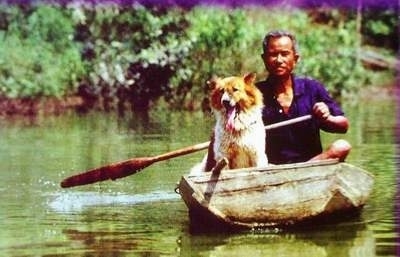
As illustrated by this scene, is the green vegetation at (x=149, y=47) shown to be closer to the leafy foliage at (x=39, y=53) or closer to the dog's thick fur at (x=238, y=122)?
the leafy foliage at (x=39, y=53)

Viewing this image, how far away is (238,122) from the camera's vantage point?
306 centimetres

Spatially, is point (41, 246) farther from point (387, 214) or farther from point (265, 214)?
point (387, 214)

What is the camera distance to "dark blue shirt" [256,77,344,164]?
3223 mm

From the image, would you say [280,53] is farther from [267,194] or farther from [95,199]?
[95,199]

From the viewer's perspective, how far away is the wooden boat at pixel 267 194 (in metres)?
3.00

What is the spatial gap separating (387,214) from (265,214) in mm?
420

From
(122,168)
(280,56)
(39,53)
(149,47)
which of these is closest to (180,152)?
(122,168)

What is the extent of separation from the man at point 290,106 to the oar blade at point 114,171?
0.39 meters

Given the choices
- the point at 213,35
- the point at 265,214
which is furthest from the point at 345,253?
the point at 213,35

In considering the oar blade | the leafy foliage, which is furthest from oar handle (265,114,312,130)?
the leafy foliage

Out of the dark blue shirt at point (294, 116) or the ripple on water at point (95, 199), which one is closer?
the dark blue shirt at point (294, 116)

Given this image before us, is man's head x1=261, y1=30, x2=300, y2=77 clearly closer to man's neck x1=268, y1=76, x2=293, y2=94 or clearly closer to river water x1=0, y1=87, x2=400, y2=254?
man's neck x1=268, y1=76, x2=293, y2=94

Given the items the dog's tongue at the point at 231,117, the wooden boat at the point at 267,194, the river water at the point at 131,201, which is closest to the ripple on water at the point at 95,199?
the river water at the point at 131,201

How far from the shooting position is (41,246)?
2965 mm
